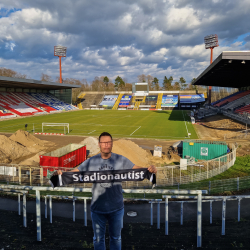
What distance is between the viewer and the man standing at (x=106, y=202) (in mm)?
3898

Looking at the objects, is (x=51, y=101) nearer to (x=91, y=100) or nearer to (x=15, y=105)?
(x=15, y=105)

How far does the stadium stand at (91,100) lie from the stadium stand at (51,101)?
50.4ft

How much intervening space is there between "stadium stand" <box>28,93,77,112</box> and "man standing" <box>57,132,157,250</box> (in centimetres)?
7796

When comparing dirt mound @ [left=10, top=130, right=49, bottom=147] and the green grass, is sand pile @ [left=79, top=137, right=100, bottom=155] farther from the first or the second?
the green grass

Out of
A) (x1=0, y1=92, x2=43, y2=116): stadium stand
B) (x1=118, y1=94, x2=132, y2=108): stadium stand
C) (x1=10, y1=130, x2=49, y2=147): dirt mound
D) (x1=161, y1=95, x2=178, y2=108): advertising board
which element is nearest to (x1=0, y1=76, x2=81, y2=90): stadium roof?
(x1=0, y1=92, x2=43, y2=116): stadium stand

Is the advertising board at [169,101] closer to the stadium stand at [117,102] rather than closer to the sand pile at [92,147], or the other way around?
the stadium stand at [117,102]

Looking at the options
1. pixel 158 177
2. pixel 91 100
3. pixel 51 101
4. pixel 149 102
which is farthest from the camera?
pixel 91 100

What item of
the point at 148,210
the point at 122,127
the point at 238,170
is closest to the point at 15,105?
the point at 122,127

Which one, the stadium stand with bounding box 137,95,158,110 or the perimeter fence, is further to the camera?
the stadium stand with bounding box 137,95,158,110

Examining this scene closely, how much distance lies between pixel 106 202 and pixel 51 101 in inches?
3342

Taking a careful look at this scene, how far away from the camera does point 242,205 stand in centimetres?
855

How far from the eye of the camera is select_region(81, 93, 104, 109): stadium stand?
340 ft

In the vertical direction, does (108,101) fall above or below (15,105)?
above

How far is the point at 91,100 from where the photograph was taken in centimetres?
10800
